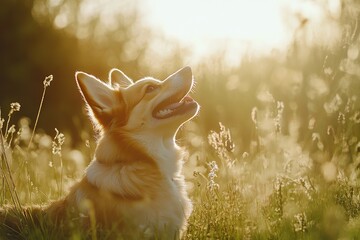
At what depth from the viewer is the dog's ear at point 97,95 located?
13.6 ft

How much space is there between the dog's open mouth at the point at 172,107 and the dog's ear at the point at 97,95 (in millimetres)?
367

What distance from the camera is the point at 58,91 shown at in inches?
464

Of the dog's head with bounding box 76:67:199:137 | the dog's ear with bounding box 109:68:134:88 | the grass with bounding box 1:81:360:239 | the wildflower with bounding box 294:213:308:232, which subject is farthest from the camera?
the dog's ear with bounding box 109:68:134:88

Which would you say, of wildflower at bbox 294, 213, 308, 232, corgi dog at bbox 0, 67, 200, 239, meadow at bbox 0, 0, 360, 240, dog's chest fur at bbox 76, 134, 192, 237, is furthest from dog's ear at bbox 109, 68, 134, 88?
wildflower at bbox 294, 213, 308, 232

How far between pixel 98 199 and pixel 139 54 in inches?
331

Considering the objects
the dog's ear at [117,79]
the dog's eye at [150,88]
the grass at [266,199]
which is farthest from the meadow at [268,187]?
the dog's ear at [117,79]

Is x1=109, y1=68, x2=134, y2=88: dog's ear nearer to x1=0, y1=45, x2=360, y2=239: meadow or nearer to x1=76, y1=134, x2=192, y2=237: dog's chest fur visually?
x1=0, y1=45, x2=360, y2=239: meadow

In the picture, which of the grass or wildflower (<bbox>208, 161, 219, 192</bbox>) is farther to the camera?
wildflower (<bbox>208, 161, 219, 192</bbox>)

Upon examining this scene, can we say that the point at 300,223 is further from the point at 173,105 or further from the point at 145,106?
the point at 145,106

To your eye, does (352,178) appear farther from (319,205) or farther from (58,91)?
(58,91)

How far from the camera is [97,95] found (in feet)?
14.6

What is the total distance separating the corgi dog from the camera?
3982 mm

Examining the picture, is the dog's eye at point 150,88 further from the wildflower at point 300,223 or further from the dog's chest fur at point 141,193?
the wildflower at point 300,223

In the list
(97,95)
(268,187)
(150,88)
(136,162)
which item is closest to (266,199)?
(268,187)
